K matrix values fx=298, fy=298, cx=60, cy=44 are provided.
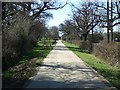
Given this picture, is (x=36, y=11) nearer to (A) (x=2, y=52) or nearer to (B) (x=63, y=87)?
(A) (x=2, y=52)

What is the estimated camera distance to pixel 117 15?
110 feet

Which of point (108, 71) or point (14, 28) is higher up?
point (14, 28)

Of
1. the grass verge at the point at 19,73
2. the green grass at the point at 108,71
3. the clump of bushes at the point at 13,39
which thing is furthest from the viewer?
the clump of bushes at the point at 13,39

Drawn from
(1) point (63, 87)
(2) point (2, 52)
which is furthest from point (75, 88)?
(2) point (2, 52)

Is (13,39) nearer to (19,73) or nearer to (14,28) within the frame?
(14,28)

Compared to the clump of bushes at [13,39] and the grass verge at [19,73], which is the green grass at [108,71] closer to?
the grass verge at [19,73]

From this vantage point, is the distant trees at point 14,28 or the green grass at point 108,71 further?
the distant trees at point 14,28

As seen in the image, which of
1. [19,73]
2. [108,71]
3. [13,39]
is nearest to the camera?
[19,73]

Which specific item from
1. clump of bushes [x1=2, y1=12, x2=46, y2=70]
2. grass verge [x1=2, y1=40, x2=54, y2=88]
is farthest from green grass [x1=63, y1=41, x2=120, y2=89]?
clump of bushes [x1=2, y1=12, x2=46, y2=70]

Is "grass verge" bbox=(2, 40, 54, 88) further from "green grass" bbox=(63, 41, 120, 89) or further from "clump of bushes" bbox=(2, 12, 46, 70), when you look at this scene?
"green grass" bbox=(63, 41, 120, 89)

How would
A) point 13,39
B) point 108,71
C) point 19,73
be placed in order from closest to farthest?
point 19,73 → point 108,71 → point 13,39

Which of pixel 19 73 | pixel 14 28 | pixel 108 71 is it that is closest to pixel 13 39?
pixel 14 28

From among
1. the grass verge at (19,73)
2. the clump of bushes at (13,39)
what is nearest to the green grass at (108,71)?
the grass verge at (19,73)

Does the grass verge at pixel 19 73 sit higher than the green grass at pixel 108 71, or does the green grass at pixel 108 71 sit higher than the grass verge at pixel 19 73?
the grass verge at pixel 19 73
